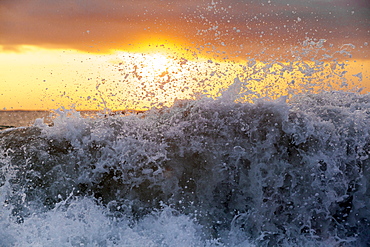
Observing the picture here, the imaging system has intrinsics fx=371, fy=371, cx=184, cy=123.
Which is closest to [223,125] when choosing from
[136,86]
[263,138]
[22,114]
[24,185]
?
[263,138]

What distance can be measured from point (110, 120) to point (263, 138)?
211cm

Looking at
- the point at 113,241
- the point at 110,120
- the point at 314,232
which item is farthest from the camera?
the point at 110,120

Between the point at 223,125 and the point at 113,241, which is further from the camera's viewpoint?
the point at 223,125

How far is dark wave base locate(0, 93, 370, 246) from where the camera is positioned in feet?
14.0

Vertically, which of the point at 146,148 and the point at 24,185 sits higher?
the point at 146,148

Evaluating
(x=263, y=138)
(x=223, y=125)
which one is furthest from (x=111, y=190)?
(x=263, y=138)

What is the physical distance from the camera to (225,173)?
4422 mm

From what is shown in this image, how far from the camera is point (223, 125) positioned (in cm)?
478

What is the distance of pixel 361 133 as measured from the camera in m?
4.73

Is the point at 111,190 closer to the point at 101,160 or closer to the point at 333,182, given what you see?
the point at 101,160

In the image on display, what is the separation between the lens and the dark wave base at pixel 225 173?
14.0 feet

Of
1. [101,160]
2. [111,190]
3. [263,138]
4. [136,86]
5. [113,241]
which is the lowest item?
[113,241]

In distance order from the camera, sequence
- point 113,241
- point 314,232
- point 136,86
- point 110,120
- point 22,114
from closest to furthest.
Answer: point 113,241
point 314,232
point 110,120
point 136,86
point 22,114

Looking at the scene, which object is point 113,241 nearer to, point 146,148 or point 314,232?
point 146,148
